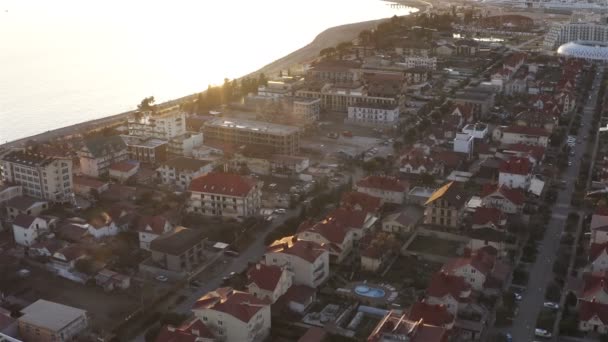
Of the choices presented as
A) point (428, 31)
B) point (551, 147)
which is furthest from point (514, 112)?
point (428, 31)

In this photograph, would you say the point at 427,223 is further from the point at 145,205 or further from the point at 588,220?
the point at 145,205

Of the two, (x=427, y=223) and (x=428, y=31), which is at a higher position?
(x=428, y=31)

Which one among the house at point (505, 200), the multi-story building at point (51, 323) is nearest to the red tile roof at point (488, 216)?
the house at point (505, 200)

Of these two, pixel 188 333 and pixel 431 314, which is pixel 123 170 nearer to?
pixel 188 333

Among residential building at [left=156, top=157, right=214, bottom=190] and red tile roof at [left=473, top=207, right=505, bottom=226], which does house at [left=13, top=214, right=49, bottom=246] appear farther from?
red tile roof at [left=473, top=207, right=505, bottom=226]

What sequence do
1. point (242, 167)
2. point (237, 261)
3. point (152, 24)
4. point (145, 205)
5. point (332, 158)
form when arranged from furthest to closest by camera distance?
point (152, 24) → point (332, 158) → point (242, 167) → point (145, 205) → point (237, 261)

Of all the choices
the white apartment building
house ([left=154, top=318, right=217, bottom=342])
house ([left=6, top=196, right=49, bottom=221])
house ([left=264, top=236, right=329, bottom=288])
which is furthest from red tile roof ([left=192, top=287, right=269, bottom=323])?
the white apartment building

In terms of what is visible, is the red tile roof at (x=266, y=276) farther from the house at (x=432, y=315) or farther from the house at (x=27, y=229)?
the house at (x=27, y=229)
